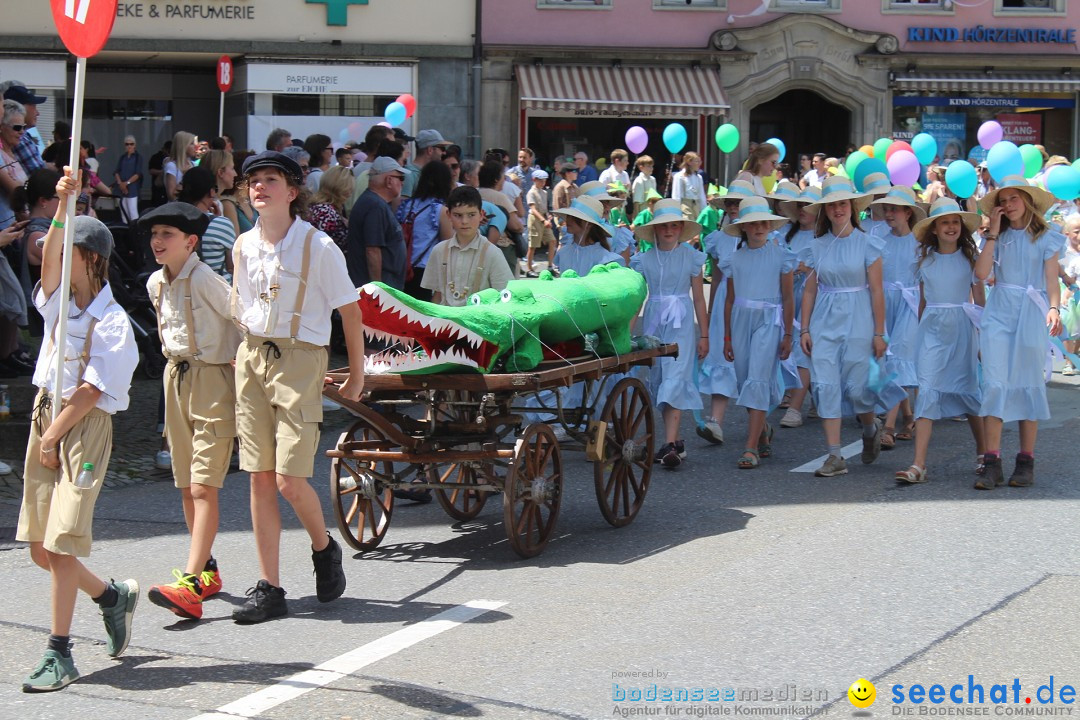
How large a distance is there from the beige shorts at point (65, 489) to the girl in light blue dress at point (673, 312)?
463cm

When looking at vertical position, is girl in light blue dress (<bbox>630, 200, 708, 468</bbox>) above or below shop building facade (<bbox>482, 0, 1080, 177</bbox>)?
below

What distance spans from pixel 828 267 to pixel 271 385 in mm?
4512

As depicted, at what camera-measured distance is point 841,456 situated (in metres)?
9.23

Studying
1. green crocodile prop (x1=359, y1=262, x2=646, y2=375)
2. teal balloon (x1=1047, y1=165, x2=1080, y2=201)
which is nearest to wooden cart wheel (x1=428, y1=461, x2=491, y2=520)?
green crocodile prop (x1=359, y1=262, x2=646, y2=375)

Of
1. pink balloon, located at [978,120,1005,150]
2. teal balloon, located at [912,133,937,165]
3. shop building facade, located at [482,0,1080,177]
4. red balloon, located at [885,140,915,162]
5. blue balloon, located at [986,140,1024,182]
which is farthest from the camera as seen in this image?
shop building facade, located at [482,0,1080,177]

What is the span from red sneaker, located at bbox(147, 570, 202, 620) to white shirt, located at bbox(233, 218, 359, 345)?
1.07 meters

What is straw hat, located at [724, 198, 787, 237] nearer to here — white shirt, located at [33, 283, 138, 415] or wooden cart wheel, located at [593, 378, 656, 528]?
wooden cart wheel, located at [593, 378, 656, 528]

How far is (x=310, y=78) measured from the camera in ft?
89.4

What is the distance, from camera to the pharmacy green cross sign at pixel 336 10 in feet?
89.3

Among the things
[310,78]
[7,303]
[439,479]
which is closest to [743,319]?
[439,479]

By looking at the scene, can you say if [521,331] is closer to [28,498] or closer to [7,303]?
[28,498]

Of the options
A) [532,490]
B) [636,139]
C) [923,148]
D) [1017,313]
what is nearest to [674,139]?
[636,139]

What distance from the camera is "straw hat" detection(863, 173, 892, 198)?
33.1 feet

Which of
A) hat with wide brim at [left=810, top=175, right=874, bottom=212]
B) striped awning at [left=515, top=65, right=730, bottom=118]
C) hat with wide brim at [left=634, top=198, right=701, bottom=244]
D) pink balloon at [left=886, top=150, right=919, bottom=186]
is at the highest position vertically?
striped awning at [left=515, top=65, right=730, bottom=118]
